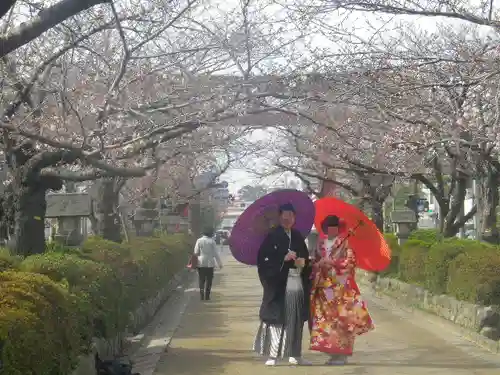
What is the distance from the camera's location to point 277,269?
912 cm

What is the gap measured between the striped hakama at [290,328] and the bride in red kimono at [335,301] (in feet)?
0.78

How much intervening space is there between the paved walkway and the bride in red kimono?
284 millimetres

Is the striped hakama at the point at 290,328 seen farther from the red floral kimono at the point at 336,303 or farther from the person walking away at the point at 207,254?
the person walking away at the point at 207,254

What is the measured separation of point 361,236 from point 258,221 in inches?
50.5

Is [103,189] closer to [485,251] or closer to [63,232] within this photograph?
[63,232]

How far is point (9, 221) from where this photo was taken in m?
11.6

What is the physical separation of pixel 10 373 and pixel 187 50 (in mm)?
6652

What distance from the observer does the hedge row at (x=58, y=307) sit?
5.15 meters

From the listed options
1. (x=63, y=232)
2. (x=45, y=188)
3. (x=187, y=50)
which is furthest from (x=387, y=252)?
(x=63, y=232)

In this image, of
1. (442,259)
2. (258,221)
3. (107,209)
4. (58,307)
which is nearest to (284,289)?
(258,221)

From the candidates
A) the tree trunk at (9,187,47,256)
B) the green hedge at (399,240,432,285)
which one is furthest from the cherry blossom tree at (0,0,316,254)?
the green hedge at (399,240,432,285)

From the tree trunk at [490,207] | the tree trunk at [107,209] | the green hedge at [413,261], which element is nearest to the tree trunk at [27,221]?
the tree trunk at [107,209]

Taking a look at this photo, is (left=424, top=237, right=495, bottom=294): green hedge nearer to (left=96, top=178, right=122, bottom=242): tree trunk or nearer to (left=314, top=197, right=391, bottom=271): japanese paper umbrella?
(left=314, top=197, right=391, bottom=271): japanese paper umbrella

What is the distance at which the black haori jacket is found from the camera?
9.07 meters
